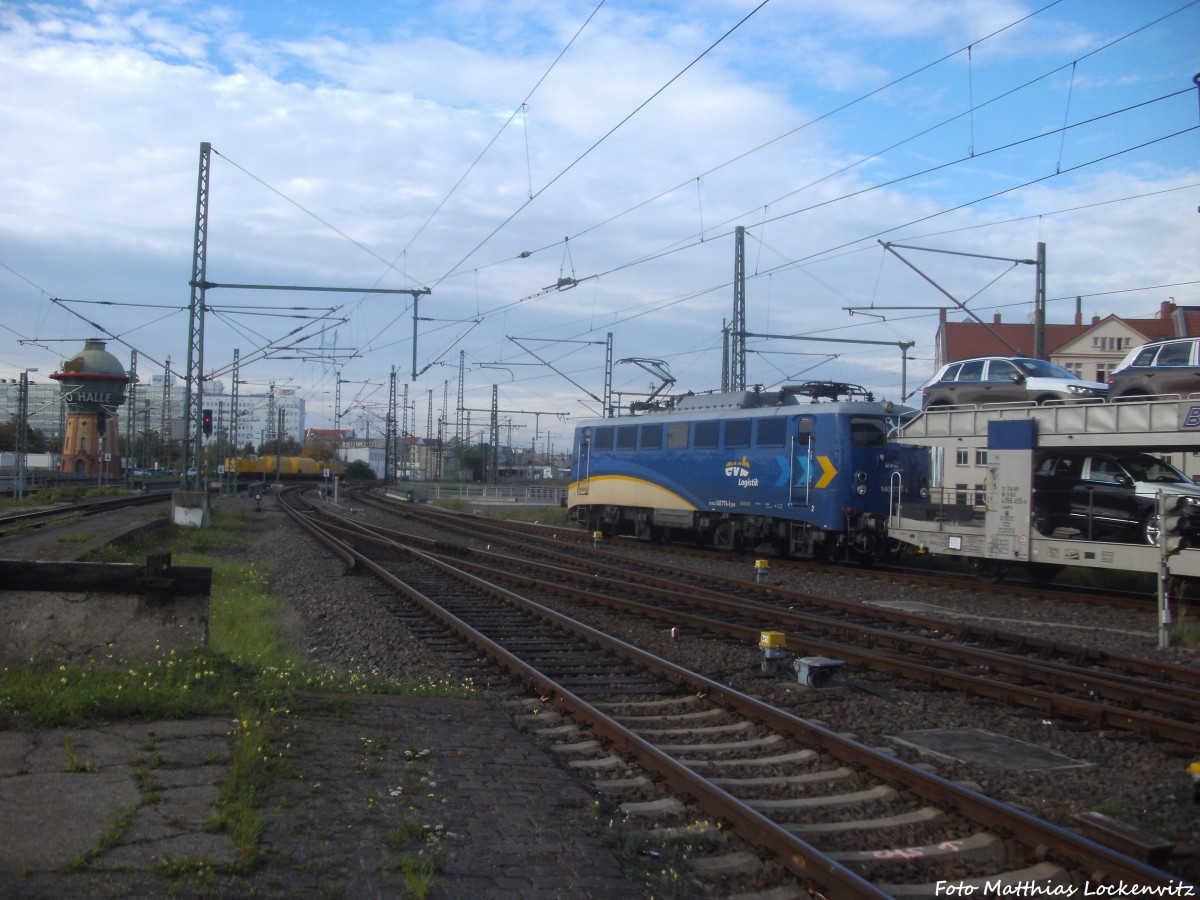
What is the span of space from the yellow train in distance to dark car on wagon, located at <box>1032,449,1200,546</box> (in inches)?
2876

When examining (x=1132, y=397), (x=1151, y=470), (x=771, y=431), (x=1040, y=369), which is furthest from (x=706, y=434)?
(x=1132, y=397)

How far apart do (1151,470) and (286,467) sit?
87.3m

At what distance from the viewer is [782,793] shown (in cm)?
627

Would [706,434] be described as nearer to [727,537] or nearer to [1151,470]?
[727,537]

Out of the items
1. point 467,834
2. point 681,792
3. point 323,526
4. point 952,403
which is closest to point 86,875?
point 467,834

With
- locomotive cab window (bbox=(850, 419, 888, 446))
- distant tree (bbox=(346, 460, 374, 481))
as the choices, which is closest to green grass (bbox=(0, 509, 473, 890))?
locomotive cab window (bbox=(850, 419, 888, 446))

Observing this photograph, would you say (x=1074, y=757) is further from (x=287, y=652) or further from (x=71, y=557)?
(x=71, y=557)

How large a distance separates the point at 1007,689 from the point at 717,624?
4194mm

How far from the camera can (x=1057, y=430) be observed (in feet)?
51.8

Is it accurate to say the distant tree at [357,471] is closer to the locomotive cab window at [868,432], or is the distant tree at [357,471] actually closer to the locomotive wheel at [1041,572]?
the locomotive cab window at [868,432]

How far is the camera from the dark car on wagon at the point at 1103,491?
616 inches

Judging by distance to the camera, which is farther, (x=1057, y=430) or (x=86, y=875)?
(x=1057, y=430)

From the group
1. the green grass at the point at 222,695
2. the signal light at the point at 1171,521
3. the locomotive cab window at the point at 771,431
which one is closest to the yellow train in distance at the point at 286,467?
the locomotive cab window at the point at 771,431

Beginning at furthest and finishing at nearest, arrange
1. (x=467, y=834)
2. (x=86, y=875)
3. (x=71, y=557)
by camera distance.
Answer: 1. (x=71, y=557)
2. (x=467, y=834)
3. (x=86, y=875)
